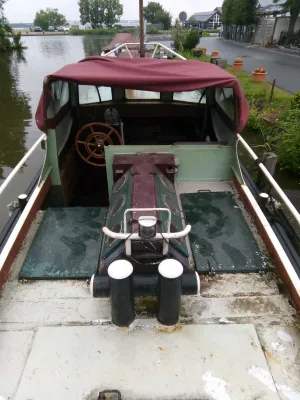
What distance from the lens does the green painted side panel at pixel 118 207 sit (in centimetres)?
301

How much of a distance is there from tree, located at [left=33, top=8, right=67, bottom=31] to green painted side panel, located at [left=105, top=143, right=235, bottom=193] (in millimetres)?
143981

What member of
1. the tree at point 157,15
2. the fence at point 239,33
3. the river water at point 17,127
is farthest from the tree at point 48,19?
the river water at point 17,127

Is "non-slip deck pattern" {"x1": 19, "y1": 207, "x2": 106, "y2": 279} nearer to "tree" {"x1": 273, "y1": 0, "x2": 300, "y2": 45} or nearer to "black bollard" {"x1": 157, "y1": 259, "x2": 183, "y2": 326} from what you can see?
"black bollard" {"x1": 157, "y1": 259, "x2": 183, "y2": 326}

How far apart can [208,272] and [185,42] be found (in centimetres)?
2598

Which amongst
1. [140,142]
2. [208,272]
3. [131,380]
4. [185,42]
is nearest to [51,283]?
[131,380]

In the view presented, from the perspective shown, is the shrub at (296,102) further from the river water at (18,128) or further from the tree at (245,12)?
the tree at (245,12)

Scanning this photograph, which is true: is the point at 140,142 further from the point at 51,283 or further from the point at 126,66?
the point at 51,283

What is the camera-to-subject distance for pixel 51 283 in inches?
127

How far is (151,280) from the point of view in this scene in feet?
8.71

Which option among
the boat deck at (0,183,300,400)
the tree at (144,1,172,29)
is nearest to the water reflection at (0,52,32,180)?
the boat deck at (0,183,300,400)

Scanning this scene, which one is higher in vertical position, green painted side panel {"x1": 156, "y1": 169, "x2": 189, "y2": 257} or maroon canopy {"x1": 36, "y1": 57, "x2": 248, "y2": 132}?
maroon canopy {"x1": 36, "y1": 57, "x2": 248, "y2": 132}

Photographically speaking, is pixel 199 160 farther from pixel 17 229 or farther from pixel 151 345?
pixel 151 345

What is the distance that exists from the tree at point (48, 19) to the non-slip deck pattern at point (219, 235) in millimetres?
144721

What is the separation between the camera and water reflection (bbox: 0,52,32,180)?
1080 cm
